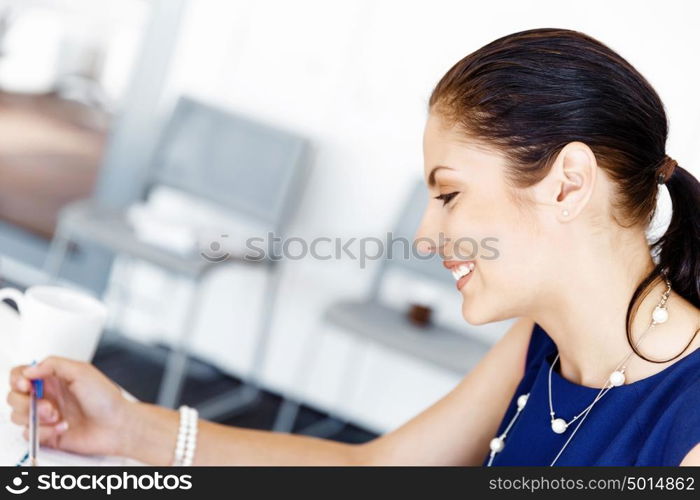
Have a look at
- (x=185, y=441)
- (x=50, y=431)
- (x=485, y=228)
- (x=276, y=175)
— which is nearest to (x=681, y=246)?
(x=485, y=228)

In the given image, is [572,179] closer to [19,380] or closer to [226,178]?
[19,380]

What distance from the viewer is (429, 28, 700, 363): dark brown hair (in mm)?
898

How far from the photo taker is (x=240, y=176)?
2871mm

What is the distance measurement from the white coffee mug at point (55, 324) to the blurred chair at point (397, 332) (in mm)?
1372

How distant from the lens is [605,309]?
982mm

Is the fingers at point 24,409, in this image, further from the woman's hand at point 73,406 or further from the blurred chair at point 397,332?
the blurred chair at point 397,332

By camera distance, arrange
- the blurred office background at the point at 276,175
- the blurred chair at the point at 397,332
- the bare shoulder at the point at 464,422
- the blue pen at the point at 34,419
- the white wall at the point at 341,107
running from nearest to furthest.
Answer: the blue pen at the point at 34,419 → the bare shoulder at the point at 464,422 → the blurred chair at the point at 397,332 → the blurred office background at the point at 276,175 → the white wall at the point at 341,107

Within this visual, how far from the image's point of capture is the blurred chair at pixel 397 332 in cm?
231

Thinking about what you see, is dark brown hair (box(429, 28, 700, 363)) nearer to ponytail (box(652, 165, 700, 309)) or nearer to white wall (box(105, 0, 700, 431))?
ponytail (box(652, 165, 700, 309))

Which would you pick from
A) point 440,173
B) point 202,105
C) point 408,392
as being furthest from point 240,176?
point 440,173

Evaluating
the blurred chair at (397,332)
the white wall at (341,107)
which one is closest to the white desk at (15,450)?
the blurred chair at (397,332)

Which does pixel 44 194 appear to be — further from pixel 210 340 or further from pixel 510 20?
pixel 510 20

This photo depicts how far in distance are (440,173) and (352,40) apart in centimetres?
191

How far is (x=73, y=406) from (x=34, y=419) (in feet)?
0.30
